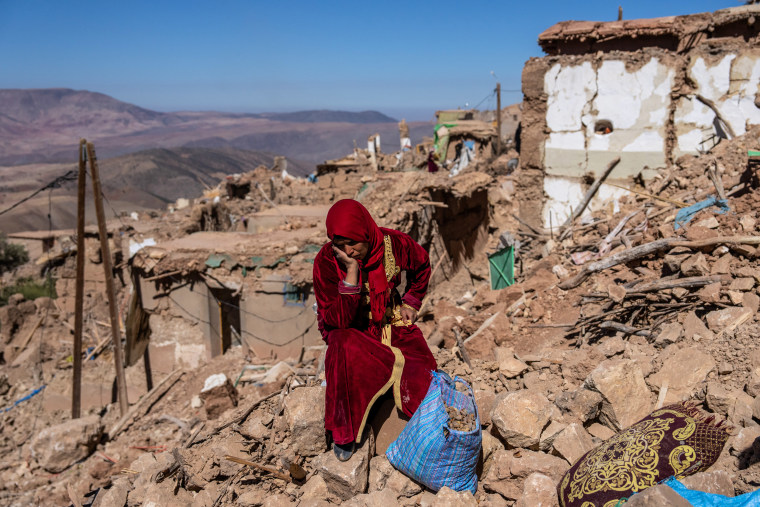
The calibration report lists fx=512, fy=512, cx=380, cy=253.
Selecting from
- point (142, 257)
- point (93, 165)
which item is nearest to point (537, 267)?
point (142, 257)

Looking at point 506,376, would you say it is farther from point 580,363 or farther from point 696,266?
point 696,266

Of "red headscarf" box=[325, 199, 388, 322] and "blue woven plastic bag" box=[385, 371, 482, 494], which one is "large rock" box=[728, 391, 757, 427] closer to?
"blue woven plastic bag" box=[385, 371, 482, 494]

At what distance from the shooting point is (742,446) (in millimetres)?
2430

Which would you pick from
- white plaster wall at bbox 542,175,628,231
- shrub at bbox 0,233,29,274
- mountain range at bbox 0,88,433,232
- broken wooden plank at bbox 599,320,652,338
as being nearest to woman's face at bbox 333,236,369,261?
broken wooden plank at bbox 599,320,652,338

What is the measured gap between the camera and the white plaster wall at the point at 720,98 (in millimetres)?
7594

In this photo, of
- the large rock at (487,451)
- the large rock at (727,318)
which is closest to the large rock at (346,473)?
the large rock at (487,451)

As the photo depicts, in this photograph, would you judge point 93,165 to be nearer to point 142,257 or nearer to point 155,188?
point 142,257

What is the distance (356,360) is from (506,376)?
1391 millimetres

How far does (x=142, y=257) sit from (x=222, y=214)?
8.54 meters

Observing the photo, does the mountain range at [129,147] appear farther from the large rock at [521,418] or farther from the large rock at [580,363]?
the large rock at [521,418]

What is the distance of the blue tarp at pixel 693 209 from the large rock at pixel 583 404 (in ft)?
11.0

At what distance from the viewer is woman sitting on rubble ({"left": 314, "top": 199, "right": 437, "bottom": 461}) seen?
2.89 m

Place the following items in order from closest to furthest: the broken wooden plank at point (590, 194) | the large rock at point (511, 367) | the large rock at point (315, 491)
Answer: the large rock at point (315, 491) → the large rock at point (511, 367) → the broken wooden plank at point (590, 194)

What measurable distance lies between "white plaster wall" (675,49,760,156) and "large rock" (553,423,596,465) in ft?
23.4
